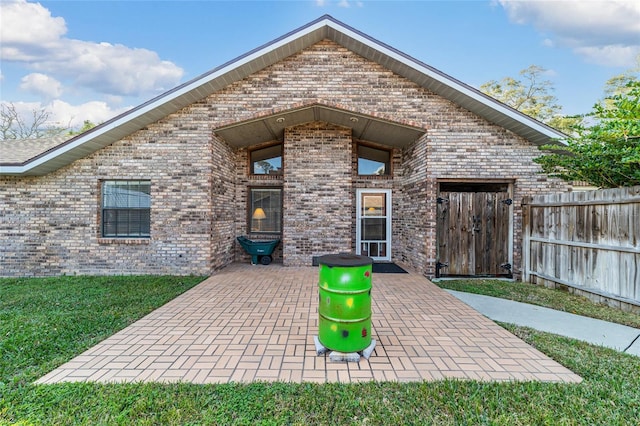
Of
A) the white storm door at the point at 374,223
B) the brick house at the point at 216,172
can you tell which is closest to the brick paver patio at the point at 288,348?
the brick house at the point at 216,172

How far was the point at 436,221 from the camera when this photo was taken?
6.96 metres

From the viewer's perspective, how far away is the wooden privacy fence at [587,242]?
4570 millimetres

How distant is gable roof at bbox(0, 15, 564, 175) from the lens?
6.36 m

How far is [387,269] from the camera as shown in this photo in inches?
307

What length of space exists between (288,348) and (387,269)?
199 inches

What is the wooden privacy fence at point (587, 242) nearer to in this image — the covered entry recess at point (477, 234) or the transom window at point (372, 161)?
the covered entry recess at point (477, 234)

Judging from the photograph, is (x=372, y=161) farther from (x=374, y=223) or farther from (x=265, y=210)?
(x=265, y=210)

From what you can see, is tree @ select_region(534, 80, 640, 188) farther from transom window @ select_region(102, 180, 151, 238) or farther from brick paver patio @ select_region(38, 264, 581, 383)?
transom window @ select_region(102, 180, 151, 238)

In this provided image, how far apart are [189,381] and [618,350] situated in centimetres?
477

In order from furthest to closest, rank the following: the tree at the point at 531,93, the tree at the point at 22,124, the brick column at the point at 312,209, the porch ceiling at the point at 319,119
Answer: the tree at the point at 531,93 < the tree at the point at 22,124 < the brick column at the point at 312,209 < the porch ceiling at the point at 319,119

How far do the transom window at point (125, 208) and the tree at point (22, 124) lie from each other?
21.0 meters

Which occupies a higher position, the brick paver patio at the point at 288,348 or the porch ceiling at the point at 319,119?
the porch ceiling at the point at 319,119

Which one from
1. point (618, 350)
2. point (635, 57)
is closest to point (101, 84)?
point (618, 350)

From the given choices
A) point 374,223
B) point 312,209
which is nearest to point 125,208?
point 312,209
